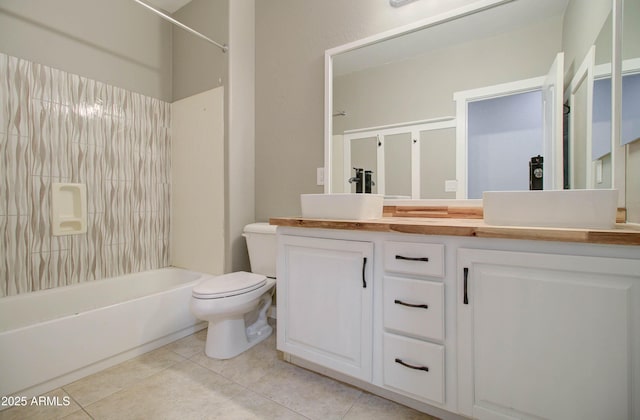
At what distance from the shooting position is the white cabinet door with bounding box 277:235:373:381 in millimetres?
1253

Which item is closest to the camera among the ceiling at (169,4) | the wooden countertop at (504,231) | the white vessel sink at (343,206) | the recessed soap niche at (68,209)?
the wooden countertop at (504,231)

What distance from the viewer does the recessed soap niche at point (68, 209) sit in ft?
6.23

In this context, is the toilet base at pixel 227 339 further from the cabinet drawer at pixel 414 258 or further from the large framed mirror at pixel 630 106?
the large framed mirror at pixel 630 106

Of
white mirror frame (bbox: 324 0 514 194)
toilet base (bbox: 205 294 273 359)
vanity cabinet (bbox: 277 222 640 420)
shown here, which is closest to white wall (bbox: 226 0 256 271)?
toilet base (bbox: 205 294 273 359)

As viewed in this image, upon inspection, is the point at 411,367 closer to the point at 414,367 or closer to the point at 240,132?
the point at 414,367

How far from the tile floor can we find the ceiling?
277 centimetres

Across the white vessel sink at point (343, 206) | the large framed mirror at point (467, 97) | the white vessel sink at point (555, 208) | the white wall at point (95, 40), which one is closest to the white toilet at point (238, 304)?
the white vessel sink at point (343, 206)

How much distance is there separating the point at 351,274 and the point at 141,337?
1.35 m

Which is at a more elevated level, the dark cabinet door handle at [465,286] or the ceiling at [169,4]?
the ceiling at [169,4]

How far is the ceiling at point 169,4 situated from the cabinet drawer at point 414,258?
274cm

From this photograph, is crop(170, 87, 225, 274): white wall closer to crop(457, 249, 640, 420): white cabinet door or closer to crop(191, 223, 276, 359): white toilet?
crop(191, 223, 276, 359): white toilet

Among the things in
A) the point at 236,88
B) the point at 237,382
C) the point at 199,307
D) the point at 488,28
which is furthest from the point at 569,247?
the point at 236,88

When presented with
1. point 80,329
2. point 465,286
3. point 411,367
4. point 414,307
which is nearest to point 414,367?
point 411,367

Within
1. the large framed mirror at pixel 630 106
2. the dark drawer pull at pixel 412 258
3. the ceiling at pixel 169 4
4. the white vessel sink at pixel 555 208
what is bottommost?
the dark drawer pull at pixel 412 258
